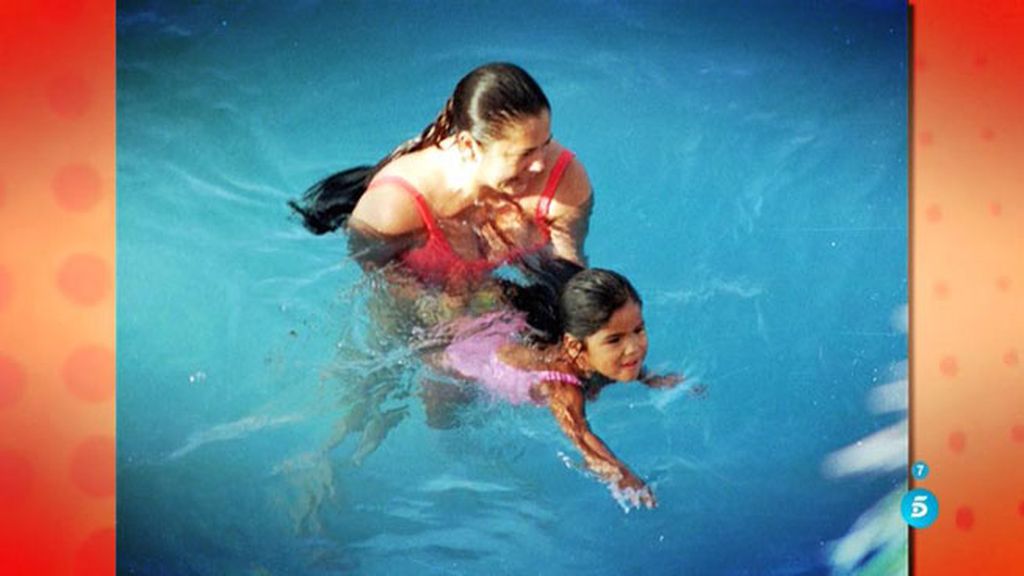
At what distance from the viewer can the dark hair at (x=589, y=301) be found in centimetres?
238

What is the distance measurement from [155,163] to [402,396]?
672 mm

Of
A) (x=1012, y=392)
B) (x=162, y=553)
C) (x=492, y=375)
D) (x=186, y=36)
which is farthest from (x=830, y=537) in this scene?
(x=186, y=36)

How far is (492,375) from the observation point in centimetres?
235

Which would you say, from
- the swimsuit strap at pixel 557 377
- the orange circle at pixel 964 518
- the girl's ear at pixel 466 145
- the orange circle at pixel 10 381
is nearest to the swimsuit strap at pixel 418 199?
the girl's ear at pixel 466 145

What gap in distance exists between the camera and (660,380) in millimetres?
2422

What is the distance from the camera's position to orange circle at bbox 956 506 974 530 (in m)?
2.59

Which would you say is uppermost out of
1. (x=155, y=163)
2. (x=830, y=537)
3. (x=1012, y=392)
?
(x=155, y=163)

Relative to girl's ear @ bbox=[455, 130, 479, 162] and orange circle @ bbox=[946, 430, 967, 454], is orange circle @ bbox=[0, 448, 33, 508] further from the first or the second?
orange circle @ bbox=[946, 430, 967, 454]

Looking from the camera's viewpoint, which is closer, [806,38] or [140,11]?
[140,11]

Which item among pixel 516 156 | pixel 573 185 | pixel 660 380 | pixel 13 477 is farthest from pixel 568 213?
pixel 13 477

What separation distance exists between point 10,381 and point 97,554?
0.38 metres

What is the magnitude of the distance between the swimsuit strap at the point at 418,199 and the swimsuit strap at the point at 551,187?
0.70ft

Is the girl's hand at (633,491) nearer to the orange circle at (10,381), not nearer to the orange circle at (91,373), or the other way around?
the orange circle at (91,373)

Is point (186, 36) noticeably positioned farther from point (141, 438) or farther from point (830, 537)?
point (830, 537)
